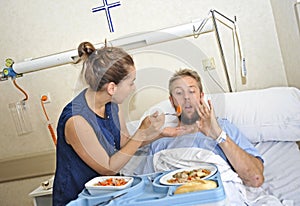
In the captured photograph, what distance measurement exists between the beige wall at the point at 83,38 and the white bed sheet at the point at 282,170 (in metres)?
0.40

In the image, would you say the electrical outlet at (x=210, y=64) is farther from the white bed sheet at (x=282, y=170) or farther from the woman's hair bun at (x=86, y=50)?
the woman's hair bun at (x=86, y=50)

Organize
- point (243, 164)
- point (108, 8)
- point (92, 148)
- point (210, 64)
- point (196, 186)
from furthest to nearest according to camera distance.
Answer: point (108, 8) → point (210, 64) → point (243, 164) → point (92, 148) → point (196, 186)

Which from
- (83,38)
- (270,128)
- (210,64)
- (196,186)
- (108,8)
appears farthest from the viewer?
(83,38)

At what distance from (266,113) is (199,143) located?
44 cm

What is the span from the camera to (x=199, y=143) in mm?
1676

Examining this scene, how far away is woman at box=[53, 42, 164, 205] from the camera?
4.79 ft

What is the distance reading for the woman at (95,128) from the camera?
4.79ft

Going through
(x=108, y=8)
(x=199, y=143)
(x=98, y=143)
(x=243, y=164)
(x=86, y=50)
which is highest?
(x=108, y=8)

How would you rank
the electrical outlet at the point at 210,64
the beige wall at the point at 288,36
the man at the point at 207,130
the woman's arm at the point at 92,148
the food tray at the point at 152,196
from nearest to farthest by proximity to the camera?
1. the food tray at the point at 152,196
2. the woman's arm at the point at 92,148
3. the man at the point at 207,130
4. the beige wall at the point at 288,36
5. the electrical outlet at the point at 210,64

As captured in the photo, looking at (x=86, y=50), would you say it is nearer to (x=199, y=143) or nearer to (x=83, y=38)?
(x=199, y=143)

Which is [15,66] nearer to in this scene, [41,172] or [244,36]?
[41,172]

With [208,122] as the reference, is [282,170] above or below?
below

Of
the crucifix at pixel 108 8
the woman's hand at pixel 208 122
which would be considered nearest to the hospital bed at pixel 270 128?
the woman's hand at pixel 208 122

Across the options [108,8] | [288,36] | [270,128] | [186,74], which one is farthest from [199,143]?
[108,8]
